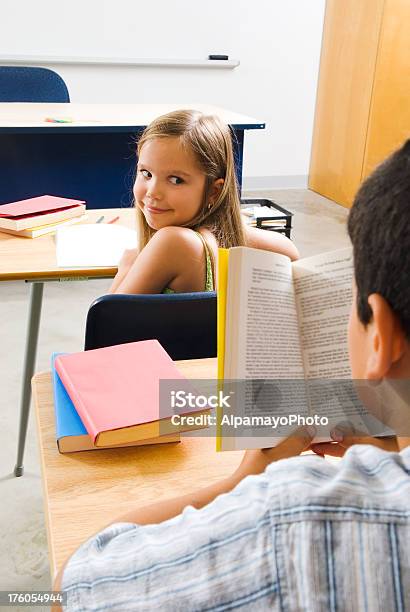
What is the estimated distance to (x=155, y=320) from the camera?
1259mm

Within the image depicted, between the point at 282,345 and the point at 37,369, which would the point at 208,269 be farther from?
the point at 37,369

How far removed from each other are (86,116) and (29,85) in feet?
1.85

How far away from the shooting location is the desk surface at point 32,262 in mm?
1693

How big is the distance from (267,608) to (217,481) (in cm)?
43

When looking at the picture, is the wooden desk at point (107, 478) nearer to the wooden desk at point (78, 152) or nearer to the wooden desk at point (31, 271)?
the wooden desk at point (31, 271)

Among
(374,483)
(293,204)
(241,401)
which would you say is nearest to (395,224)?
(374,483)

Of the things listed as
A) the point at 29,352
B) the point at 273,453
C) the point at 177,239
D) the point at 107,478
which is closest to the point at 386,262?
the point at 273,453

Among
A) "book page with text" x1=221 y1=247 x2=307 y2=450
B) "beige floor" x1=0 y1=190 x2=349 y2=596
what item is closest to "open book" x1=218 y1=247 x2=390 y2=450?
"book page with text" x1=221 y1=247 x2=307 y2=450

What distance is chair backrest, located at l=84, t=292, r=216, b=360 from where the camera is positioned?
1231mm

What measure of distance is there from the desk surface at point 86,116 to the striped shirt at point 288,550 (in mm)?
2452

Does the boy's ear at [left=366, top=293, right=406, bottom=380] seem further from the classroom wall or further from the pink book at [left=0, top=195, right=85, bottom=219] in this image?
the classroom wall

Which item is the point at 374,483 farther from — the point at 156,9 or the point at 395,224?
the point at 156,9

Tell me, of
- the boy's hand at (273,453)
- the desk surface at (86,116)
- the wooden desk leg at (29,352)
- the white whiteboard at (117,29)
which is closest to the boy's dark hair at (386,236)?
the boy's hand at (273,453)

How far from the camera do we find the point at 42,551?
1745 millimetres
